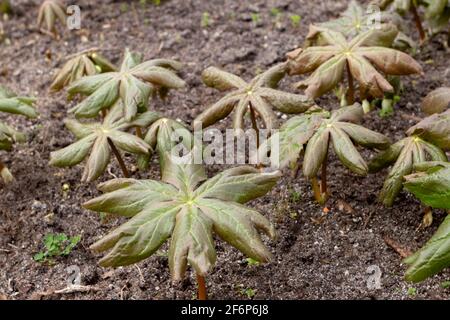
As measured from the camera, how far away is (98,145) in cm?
237

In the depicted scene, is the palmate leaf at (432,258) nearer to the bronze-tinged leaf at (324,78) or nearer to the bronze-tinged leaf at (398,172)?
the bronze-tinged leaf at (398,172)

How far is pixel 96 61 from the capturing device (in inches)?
112

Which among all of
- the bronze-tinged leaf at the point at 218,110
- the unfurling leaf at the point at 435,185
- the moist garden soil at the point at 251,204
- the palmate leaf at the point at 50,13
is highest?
the palmate leaf at the point at 50,13

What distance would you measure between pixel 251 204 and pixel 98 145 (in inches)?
25.4

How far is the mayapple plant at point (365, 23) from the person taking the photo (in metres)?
2.79

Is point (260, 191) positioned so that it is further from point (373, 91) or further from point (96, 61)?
point (96, 61)

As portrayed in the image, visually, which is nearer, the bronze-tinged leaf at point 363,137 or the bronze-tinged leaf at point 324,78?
the bronze-tinged leaf at point 363,137

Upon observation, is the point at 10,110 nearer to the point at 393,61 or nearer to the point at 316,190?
the point at 316,190

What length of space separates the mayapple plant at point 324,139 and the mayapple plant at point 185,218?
0.19m

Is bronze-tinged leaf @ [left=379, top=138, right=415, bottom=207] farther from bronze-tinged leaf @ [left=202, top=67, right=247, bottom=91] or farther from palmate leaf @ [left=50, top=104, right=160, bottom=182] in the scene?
palmate leaf @ [left=50, top=104, right=160, bottom=182]

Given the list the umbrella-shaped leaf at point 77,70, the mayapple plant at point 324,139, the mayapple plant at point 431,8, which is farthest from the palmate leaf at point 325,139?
Answer: the umbrella-shaped leaf at point 77,70

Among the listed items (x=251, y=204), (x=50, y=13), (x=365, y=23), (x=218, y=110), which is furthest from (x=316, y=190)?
(x=50, y=13)
